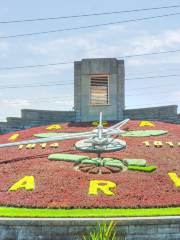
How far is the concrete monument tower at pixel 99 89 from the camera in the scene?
25516mm

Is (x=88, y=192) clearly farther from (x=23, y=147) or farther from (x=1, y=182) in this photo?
(x=23, y=147)

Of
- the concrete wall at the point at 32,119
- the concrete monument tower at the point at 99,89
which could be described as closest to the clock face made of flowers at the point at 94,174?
the concrete monument tower at the point at 99,89

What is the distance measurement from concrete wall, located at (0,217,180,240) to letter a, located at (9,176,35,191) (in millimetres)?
2567

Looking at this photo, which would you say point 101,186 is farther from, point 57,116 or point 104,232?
point 57,116

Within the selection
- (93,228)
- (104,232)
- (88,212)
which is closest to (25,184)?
(88,212)

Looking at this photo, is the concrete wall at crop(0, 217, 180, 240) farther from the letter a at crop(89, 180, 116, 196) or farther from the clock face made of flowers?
the letter a at crop(89, 180, 116, 196)

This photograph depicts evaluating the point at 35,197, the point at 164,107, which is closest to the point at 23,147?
the point at 35,197

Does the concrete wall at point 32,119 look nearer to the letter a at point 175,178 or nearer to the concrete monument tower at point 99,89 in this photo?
the concrete monument tower at point 99,89

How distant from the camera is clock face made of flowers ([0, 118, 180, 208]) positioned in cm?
1273

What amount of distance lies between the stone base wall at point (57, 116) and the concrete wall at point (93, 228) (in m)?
15.2

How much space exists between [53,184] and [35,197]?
42.3 inches

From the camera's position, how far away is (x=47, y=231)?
36.7 ft

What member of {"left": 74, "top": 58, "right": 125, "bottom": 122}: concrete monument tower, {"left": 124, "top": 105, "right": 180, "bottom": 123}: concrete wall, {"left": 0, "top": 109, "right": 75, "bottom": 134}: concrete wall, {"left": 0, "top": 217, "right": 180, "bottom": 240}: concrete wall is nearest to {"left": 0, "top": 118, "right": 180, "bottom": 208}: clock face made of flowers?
{"left": 0, "top": 217, "right": 180, "bottom": 240}: concrete wall

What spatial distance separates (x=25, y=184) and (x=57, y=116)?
42.6ft
